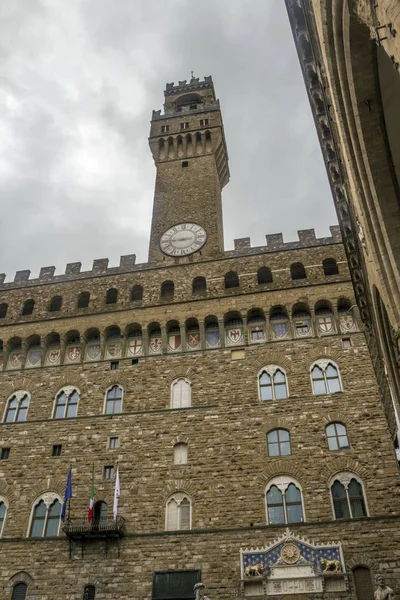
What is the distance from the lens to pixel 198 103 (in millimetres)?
36375

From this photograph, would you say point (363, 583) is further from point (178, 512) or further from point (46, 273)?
point (46, 273)

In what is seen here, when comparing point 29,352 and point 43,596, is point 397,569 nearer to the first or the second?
point 43,596

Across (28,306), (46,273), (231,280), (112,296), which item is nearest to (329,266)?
(231,280)

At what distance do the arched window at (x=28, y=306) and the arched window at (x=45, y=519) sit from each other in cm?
912

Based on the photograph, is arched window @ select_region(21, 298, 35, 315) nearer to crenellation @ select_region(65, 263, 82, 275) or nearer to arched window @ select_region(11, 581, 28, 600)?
crenellation @ select_region(65, 263, 82, 275)

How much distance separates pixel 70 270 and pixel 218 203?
8502 mm

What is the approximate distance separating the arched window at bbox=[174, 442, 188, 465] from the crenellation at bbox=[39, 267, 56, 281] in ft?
36.0

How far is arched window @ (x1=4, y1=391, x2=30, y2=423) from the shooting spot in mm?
22469

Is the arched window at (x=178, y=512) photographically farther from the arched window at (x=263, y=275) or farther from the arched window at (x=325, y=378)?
the arched window at (x=263, y=275)

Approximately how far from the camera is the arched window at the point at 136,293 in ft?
82.3

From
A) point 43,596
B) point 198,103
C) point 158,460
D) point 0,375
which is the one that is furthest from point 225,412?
point 198,103

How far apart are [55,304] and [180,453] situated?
972 centimetres

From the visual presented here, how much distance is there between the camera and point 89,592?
1786cm

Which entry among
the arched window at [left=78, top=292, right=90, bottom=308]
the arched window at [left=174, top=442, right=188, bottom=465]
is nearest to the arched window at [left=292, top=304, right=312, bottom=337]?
the arched window at [left=174, top=442, right=188, bottom=465]
